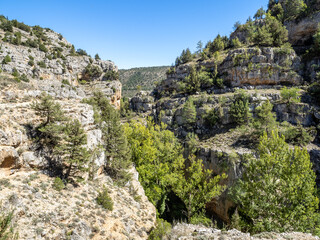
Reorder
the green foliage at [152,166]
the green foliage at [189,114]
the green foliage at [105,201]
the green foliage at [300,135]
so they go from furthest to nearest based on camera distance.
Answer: the green foliage at [189,114]
the green foliage at [300,135]
the green foliage at [152,166]
the green foliage at [105,201]

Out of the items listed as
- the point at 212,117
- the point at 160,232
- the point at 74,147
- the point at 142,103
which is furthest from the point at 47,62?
the point at 160,232

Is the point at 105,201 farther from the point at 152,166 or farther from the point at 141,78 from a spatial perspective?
the point at 141,78

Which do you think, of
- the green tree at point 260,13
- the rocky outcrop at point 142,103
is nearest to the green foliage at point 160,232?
the rocky outcrop at point 142,103

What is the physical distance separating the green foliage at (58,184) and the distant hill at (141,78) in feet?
310

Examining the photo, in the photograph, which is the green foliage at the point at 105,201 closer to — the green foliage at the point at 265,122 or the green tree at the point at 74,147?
the green tree at the point at 74,147

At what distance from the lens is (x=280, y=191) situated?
48.4 ft

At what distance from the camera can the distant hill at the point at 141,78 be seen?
115125 mm

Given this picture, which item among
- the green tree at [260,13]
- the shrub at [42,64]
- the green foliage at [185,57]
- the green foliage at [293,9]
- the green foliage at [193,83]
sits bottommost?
the green foliage at [193,83]

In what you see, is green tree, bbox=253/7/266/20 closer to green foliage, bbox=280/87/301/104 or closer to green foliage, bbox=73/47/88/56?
green foliage, bbox=280/87/301/104

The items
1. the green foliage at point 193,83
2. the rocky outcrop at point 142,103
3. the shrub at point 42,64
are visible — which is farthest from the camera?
the rocky outcrop at point 142,103

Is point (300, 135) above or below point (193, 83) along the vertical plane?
below

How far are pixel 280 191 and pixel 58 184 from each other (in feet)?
65.9

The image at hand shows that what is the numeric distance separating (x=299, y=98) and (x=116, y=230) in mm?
39598

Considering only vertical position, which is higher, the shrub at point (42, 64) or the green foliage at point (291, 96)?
the shrub at point (42, 64)
